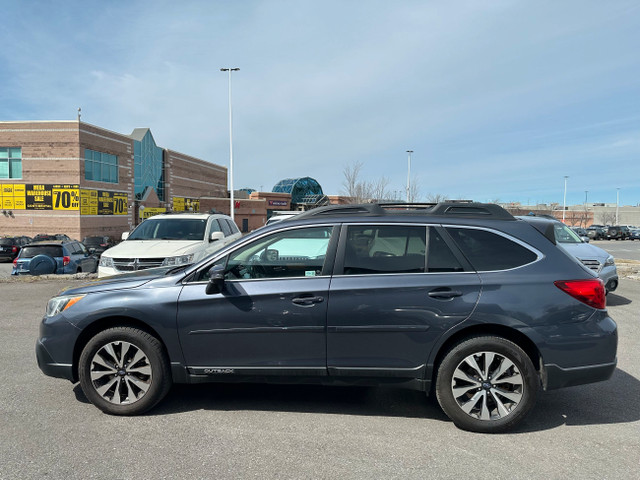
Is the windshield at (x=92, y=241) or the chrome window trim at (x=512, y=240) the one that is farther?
the windshield at (x=92, y=241)

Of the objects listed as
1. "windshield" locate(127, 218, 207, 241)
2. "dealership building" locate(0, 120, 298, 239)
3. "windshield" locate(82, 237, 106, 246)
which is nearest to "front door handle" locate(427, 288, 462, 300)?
"windshield" locate(127, 218, 207, 241)

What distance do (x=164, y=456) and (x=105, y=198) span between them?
39.9m

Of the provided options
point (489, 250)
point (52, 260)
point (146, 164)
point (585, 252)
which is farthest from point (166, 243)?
point (146, 164)

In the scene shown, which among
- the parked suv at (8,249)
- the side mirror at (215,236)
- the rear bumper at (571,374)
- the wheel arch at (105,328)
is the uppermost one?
the side mirror at (215,236)

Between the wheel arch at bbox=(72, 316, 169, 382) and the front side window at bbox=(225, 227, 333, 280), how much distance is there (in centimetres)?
82

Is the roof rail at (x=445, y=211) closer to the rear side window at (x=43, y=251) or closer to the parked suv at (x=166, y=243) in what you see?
the parked suv at (x=166, y=243)

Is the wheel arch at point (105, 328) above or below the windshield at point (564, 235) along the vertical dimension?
below

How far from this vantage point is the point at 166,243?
27.9 feet

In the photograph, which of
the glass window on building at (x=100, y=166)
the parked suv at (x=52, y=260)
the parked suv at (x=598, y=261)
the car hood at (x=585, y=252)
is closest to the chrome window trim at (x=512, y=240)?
the parked suv at (x=598, y=261)

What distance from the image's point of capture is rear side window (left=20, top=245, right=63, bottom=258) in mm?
14547

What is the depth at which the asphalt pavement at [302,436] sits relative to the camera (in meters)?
2.96

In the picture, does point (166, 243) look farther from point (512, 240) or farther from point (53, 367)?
point (512, 240)

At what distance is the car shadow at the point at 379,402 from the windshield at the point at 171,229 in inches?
198

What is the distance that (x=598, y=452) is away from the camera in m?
3.20
